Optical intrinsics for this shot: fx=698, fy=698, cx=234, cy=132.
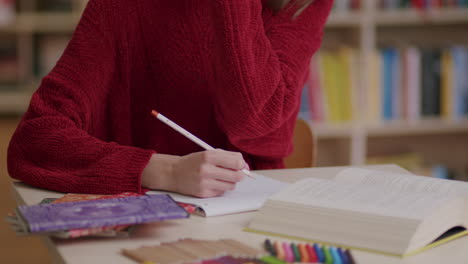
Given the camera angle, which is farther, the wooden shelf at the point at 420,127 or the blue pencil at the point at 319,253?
Answer: the wooden shelf at the point at 420,127

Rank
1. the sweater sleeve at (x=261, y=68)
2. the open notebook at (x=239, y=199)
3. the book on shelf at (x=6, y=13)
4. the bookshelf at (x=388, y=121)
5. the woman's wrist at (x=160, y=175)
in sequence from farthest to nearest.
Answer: the book on shelf at (x=6, y=13), the bookshelf at (x=388, y=121), the sweater sleeve at (x=261, y=68), the woman's wrist at (x=160, y=175), the open notebook at (x=239, y=199)

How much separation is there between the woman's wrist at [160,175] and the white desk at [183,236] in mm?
133

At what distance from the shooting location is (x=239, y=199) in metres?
1.00

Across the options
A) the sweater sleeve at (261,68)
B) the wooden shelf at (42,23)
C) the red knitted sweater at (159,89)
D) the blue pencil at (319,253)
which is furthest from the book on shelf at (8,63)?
the blue pencil at (319,253)

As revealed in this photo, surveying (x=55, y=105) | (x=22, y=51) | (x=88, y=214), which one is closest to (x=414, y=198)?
(x=88, y=214)

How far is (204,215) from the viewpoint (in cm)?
94

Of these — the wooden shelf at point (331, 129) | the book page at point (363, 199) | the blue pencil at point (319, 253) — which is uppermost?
the book page at point (363, 199)

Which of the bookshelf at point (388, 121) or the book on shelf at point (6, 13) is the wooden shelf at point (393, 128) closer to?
the bookshelf at point (388, 121)

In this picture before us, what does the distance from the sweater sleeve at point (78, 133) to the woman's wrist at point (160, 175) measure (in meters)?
0.01

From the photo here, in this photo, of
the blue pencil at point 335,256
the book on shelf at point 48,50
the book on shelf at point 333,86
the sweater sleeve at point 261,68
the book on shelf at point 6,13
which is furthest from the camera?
the book on shelf at point 48,50

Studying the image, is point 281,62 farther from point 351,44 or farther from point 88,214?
point 351,44

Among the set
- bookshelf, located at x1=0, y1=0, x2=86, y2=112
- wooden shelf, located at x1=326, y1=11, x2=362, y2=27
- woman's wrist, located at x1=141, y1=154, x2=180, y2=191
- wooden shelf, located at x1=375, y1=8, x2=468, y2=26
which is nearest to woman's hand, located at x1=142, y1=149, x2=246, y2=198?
woman's wrist, located at x1=141, y1=154, x2=180, y2=191

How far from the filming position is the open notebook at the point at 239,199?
37.3 inches

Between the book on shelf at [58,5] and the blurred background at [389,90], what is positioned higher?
the book on shelf at [58,5]
